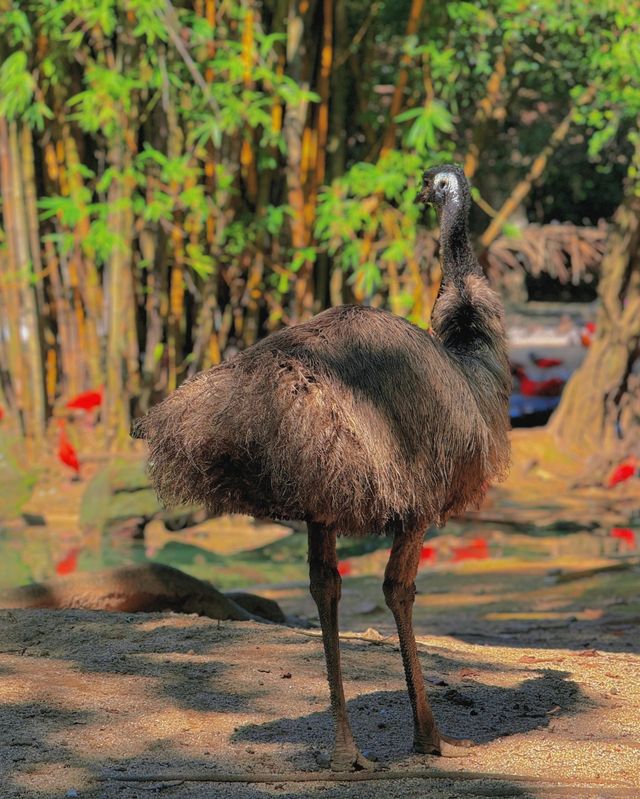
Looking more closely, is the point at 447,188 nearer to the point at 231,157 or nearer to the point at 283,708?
the point at 283,708

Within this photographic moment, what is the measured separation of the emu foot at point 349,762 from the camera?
14.0ft

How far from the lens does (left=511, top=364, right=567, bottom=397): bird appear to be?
605 inches

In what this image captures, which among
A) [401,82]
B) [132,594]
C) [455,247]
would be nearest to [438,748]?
[455,247]

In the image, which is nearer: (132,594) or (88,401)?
(132,594)

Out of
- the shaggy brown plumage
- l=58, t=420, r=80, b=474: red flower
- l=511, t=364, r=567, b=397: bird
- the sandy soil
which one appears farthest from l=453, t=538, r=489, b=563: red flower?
the shaggy brown plumage

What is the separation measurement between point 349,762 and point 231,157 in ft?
28.5

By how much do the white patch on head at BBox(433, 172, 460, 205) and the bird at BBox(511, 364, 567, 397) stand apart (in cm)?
1036

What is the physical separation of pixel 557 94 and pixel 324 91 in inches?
101

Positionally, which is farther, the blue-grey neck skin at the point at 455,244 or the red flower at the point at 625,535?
the red flower at the point at 625,535

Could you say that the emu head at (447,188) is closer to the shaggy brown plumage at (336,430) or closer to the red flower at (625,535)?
the shaggy brown plumage at (336,430)

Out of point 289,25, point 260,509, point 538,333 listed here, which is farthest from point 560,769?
point 538,333

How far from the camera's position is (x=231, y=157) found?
40.2ft

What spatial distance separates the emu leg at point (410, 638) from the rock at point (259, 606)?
116 inches

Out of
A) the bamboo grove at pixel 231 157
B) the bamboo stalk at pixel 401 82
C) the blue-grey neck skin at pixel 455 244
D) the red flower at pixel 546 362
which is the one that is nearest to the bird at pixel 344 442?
the blue-grey neck skin at pixel 455 244
